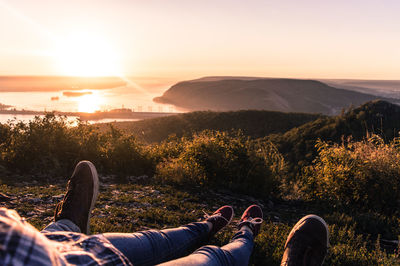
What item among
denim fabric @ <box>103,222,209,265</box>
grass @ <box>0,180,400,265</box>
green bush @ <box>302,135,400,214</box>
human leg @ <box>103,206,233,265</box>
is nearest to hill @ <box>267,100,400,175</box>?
green bush @ <box>302,135,400,214</box>

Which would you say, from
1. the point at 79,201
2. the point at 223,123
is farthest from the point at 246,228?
the point at 223,123

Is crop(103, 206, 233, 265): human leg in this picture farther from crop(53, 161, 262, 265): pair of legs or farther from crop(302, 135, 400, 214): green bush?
crop(302, 135, 400, 214): green bush

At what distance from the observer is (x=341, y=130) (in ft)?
104

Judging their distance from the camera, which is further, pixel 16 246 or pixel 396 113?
pixel 396 113

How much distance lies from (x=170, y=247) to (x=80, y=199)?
1108 millimetres

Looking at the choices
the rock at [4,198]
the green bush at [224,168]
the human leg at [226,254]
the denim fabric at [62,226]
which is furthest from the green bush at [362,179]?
the rock at [4,198]

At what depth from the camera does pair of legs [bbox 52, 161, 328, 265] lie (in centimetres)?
176

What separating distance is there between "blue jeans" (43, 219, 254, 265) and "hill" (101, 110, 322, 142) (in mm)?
52656

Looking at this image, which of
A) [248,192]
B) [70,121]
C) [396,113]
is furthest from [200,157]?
[396,113]

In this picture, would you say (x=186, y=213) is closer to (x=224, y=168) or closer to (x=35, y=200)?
(x=224, y=168)

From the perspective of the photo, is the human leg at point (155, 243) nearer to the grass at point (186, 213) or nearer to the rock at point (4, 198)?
the grass at point (186, 213)

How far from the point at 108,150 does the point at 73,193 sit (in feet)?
18.9

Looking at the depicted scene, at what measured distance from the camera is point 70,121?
8992mm

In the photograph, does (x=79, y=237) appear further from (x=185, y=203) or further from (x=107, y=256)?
(x=185, y=203)
